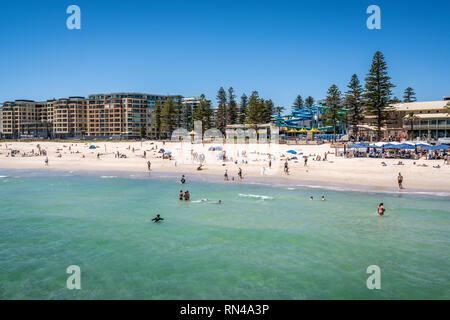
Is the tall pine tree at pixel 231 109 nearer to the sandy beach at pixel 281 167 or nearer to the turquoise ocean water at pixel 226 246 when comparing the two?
the sandy beach at pixel 281 167

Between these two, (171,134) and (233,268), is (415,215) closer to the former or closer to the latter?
(233,268)

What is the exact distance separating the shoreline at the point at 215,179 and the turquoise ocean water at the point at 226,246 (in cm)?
179

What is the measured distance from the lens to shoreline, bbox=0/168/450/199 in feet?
87.7

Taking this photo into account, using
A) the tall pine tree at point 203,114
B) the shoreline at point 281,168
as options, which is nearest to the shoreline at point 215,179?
the shoreline at point 281,168

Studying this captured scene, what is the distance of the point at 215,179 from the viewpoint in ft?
114

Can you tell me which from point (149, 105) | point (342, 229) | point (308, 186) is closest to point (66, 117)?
point (149, 105)

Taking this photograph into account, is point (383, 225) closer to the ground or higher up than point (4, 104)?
closer to the ground

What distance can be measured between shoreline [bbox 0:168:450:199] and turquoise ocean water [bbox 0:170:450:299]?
1794 millimetres

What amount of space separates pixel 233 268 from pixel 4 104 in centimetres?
16573

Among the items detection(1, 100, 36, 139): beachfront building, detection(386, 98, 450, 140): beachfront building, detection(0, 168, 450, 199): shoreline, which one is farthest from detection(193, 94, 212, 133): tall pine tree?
detection(1, 100, 36, 139): beachfront building

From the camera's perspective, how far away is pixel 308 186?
3008 cm

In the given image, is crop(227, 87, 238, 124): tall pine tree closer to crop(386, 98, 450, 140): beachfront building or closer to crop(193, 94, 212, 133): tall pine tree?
crop(193, 94, 212, 133): tall pine tree

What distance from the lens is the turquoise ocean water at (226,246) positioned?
37.9 ft

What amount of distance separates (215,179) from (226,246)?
19515 millimetres
